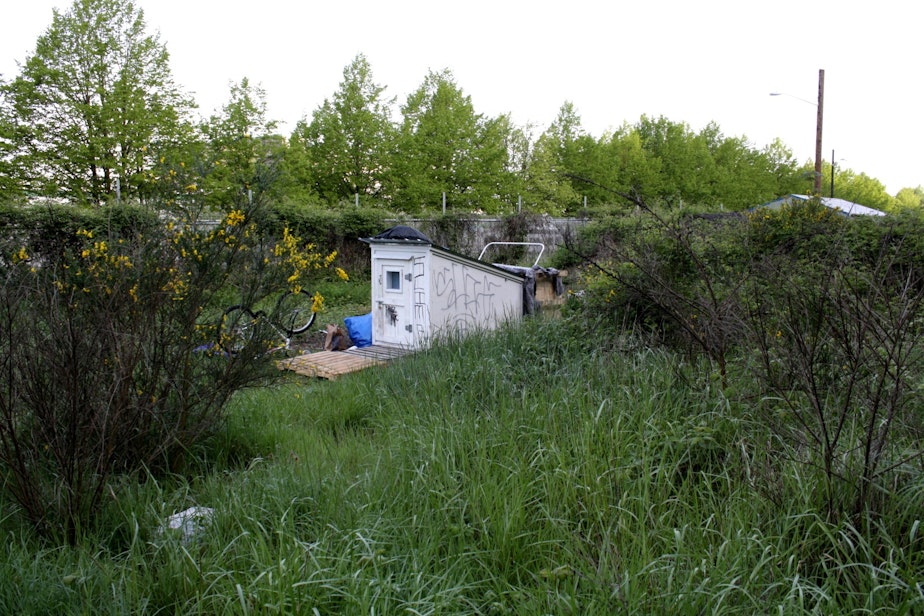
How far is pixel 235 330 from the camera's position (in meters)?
4.51

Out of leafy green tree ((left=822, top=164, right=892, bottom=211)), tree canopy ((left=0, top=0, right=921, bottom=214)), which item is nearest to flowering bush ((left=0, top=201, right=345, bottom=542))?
tree canopy ((left=0, top=0, right=921, bottom=214))

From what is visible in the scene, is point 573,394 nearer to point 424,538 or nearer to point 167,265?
point 424,538

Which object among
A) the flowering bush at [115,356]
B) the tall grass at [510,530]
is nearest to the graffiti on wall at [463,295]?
the flowering bush at [115,356]

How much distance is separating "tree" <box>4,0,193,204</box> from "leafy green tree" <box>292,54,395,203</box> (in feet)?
18.1

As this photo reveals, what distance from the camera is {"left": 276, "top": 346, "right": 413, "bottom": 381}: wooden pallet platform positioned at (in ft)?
24.8

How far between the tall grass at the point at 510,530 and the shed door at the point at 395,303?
469 centimetres

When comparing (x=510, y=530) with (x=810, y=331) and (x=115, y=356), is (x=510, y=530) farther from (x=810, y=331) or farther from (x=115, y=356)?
(x=810, y=331)

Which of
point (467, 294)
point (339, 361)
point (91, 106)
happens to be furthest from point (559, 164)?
point (339, 361)

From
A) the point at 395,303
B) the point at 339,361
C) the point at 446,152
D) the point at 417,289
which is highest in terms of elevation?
the point at 446,152

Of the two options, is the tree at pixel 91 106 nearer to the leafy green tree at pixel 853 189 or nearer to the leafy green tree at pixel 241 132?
the leafy green tree at pixel 241 132

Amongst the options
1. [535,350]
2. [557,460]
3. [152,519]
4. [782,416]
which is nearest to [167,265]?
[152,519]

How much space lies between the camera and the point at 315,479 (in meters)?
3.39

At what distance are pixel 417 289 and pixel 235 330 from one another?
4.56 meters

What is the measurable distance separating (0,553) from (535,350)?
13.7 ft
